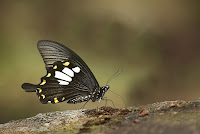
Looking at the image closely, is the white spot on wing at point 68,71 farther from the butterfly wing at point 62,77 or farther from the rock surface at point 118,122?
the rock surface at point 118,122

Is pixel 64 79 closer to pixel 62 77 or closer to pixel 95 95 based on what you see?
pixel 62 77

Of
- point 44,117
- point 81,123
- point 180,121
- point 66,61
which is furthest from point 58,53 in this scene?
point 180,121

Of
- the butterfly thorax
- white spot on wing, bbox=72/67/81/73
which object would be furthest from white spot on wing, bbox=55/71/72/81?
the butterfly thorax

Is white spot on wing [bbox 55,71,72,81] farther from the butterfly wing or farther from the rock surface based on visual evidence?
the rock surface

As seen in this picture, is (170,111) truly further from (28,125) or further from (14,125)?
(14,125)

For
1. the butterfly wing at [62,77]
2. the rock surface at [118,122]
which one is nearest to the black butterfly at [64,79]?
the butterfly wing at [62,77]

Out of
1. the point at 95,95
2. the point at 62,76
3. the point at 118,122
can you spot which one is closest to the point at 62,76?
the point at 62,76

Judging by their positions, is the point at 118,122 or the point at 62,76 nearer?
the point at 118,122
